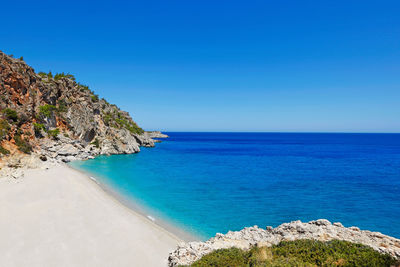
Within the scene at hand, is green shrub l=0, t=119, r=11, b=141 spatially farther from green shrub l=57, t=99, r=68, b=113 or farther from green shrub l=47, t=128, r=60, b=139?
green shrub l=57, t=99, r=68, b=113

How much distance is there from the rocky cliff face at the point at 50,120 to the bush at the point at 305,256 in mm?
29615

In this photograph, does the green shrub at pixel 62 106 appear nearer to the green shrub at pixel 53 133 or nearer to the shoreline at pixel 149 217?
the green shrub at pixel 53 133

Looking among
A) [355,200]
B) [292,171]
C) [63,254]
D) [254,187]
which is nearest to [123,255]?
[63,254]

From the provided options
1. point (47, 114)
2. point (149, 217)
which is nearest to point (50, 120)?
point (47, 114)

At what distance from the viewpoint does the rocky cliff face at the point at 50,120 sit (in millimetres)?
31547

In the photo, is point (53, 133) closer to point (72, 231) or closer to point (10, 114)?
point (10, 114)

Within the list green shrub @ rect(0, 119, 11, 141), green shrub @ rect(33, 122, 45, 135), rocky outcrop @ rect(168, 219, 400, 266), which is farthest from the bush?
green shrub @ rect(33, 122, 45, 135)

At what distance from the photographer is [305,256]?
7.46 meters

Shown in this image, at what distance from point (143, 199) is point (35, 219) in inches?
387

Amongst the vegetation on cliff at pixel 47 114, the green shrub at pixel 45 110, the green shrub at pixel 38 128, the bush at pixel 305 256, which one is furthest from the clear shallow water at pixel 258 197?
the green shrub at pixel 45 110

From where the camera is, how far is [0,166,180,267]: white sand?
10953 millimetres

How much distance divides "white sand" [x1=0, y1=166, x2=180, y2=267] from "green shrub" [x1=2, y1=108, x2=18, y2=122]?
51.3ft

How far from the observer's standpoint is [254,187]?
2872 cm

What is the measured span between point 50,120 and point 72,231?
134 ft
